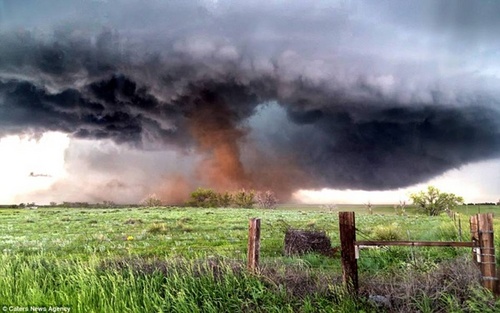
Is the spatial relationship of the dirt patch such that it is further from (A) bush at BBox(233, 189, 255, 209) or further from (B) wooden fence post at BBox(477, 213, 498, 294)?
(A) bush at BBox(233, 189, 255, 209)

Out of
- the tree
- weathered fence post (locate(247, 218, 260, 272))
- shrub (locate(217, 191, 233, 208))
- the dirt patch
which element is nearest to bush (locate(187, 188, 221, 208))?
shrub (locate(217, 191, 233, 208))

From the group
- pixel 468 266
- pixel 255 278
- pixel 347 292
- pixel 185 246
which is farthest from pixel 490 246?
pixel 185 246

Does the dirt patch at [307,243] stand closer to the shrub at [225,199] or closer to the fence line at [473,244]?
the fence line at [473,244]

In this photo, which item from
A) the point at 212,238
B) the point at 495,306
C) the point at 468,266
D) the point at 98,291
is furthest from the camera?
the point at 212,238

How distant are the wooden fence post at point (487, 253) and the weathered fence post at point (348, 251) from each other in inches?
109

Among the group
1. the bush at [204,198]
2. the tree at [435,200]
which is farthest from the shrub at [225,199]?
the tree at [435,200]

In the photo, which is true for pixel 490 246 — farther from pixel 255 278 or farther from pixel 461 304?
pixel 255 278

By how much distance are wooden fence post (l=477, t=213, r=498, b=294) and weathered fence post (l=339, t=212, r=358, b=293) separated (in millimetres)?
2777

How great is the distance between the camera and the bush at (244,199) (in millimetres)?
114188

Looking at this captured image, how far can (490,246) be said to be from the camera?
9945mm

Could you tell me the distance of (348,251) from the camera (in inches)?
421

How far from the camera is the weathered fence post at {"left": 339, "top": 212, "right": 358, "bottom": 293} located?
10562 mm

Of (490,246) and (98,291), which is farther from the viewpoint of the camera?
(98,291)

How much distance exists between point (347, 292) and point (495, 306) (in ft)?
9.92
